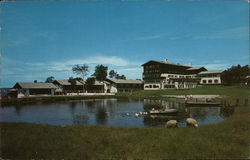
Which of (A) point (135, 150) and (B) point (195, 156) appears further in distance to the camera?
(A) point (135, 150)

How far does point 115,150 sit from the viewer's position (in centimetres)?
1272

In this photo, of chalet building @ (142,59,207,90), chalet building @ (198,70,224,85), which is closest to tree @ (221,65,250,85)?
chalet building @ (198,70,224,85)

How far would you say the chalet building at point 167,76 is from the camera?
9888 cm

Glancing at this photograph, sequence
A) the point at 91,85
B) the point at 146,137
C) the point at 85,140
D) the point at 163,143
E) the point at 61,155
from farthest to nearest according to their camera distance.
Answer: the point at 91,85
the point at 146,137
the point at 85,140
the point at 163,143
the point at 61,155

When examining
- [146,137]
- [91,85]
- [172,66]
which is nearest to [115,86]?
[91,85]

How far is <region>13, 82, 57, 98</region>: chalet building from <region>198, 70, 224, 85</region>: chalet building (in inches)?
2906

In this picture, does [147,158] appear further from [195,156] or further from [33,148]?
[33,148]

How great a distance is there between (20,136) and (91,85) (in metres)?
95.1

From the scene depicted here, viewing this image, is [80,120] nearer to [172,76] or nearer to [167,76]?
[167,76]

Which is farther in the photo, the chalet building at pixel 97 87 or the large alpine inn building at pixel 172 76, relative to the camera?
the chalet building at pixel 97 87

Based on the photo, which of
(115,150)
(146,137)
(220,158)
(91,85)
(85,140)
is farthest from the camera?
(91,85)

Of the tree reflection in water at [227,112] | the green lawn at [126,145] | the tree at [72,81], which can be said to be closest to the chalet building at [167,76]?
Answer: the tree at [72,81]

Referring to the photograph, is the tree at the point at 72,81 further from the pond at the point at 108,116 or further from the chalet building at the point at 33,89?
the pond at the point at 108,116

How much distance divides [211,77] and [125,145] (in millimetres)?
95847
